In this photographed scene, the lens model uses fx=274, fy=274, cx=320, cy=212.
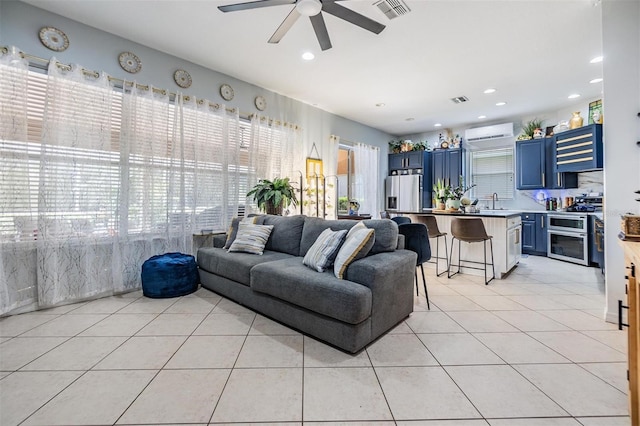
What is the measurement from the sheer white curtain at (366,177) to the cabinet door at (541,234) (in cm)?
325

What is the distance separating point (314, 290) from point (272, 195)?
225cm

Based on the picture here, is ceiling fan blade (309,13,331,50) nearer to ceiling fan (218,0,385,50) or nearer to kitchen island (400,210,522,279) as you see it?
ceiling fan (218,0,385,50)

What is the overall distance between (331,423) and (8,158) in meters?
3.53

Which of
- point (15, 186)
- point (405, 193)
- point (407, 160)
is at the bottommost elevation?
point (15, 186)

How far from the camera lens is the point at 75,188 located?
2865mm

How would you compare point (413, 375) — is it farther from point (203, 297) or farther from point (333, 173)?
point (333, 173)

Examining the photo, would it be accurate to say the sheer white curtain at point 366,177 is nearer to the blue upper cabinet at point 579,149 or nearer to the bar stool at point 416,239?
the blue upper cabinet at point 579,149

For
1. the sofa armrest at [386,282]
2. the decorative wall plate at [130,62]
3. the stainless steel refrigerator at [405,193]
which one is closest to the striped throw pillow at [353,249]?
the sofa armrest at [386,282]

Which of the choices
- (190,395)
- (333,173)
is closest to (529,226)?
(333,173)

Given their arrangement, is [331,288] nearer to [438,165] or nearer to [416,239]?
[416,239]

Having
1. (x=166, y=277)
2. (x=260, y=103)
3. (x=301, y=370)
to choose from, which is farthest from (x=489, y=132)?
(x=166, y=277)

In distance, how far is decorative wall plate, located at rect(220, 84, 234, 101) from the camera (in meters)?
4.04

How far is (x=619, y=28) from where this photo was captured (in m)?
2.45

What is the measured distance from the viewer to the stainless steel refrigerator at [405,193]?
22.0ft
